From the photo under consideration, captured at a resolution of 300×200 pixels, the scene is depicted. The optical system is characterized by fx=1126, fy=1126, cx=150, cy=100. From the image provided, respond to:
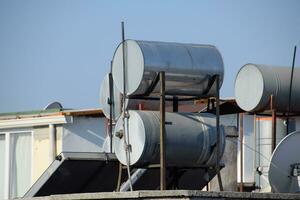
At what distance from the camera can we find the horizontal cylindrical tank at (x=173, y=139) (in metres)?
18.5

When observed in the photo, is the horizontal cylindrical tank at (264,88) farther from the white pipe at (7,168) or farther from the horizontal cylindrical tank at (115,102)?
the white pipe at (7,168)

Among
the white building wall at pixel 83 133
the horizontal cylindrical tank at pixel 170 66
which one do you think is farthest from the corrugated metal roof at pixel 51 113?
the horizontal cylindrical tank at pixel 170 66

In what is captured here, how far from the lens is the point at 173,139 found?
18.6 meters

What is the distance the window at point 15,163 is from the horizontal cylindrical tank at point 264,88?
12585 millimetres

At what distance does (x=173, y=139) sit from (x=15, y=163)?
51.0ft

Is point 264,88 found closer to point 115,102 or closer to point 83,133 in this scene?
point 115,102

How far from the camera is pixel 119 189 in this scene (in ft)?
62.5

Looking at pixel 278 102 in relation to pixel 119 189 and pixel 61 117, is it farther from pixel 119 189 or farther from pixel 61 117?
pixel 61 117

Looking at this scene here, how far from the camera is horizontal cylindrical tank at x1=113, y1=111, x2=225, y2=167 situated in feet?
60.6

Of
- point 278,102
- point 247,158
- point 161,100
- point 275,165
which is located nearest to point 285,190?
point 275,165

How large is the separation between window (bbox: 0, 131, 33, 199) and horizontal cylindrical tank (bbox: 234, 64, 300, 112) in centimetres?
1259

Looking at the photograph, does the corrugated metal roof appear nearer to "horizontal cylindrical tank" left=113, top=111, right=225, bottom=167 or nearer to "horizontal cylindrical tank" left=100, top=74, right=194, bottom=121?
"horizontal cylindrical tank" left=100, top=74, right=194, bottom=121

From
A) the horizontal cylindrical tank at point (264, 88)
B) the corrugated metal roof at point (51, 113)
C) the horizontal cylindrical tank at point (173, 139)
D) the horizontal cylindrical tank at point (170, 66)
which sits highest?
the horizontal cylindrical tank at point (170, 66)

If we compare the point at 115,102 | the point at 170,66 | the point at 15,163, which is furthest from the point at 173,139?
the point at 15,163
